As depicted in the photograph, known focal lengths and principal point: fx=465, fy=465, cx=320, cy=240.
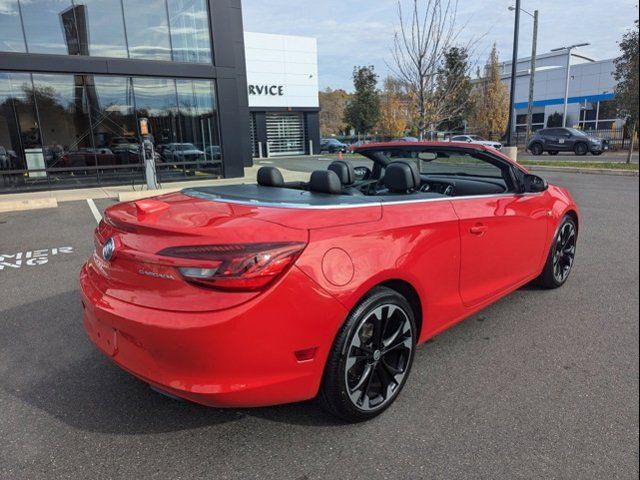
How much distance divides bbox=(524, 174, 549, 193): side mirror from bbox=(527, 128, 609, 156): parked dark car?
24.6 m

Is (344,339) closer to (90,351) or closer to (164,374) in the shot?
(164,374)

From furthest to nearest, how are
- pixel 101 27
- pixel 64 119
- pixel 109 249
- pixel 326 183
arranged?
pixel 64 119 → pixel 101 27 → pixel 326 183 → pixel 109 249

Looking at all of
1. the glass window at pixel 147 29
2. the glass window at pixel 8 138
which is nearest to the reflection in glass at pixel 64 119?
the glass window at pixel 8 138

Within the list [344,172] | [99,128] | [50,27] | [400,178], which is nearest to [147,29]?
[50,27]

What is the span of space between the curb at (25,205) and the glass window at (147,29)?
7.19 m

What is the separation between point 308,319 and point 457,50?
13.8m

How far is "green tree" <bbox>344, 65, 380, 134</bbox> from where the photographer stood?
4672 cm

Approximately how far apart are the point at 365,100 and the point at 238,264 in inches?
1860

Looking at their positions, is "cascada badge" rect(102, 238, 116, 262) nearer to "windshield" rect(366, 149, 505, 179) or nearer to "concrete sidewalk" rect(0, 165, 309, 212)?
"windshield" rect(366, 149, 505, 179)

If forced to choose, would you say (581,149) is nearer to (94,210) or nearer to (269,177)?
(94,210)

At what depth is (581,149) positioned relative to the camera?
25.5 meters

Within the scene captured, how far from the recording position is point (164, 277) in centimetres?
221

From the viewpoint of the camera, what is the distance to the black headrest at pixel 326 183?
2.95 m

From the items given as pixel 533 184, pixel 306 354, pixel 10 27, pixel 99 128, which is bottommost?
pixel 306 354
